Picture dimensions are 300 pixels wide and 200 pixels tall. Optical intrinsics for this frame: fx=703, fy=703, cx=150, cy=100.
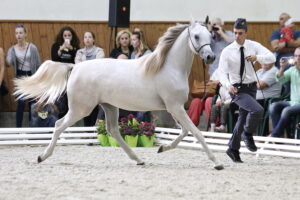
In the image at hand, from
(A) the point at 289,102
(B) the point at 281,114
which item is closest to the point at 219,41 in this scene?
(A) the point at 289,102

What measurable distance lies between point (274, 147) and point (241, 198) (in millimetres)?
3592

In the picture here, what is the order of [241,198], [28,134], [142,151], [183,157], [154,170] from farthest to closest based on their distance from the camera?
[28,134] < [142,151] < [183,157] < [154,170] < [241,198]

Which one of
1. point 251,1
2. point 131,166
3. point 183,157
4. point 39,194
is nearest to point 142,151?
point 183,157

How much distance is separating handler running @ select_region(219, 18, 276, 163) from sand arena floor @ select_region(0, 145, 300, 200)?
387 mm

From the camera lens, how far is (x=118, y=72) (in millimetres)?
8352

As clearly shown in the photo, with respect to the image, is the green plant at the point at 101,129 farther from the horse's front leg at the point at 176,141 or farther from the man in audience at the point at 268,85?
the horse's front leg at the point at 176,141

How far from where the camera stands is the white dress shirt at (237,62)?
28.0 feet

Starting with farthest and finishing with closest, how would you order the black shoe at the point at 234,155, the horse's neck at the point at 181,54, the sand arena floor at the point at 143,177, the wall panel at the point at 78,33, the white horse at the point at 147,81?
the wall panel at the point at 78,33 < the black shoe at the point at 234,155 < the horse's neck at the point at 181,54 < the white horse at the point at 147,81 < the sand arena floor at the point at 143,177

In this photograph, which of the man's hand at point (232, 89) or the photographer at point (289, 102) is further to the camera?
the photographer at point (289, 102)

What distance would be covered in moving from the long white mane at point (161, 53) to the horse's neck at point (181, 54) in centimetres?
5

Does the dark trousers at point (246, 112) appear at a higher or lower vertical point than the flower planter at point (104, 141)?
higher

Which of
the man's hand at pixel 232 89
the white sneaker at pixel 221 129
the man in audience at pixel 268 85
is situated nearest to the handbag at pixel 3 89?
the white sneaker at pixel 221 129

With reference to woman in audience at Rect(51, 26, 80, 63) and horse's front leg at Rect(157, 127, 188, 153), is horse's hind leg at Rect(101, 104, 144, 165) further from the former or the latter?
woman in audience at Rect(51, 26, 80, 63)

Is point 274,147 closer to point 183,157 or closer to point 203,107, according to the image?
point 183,157
